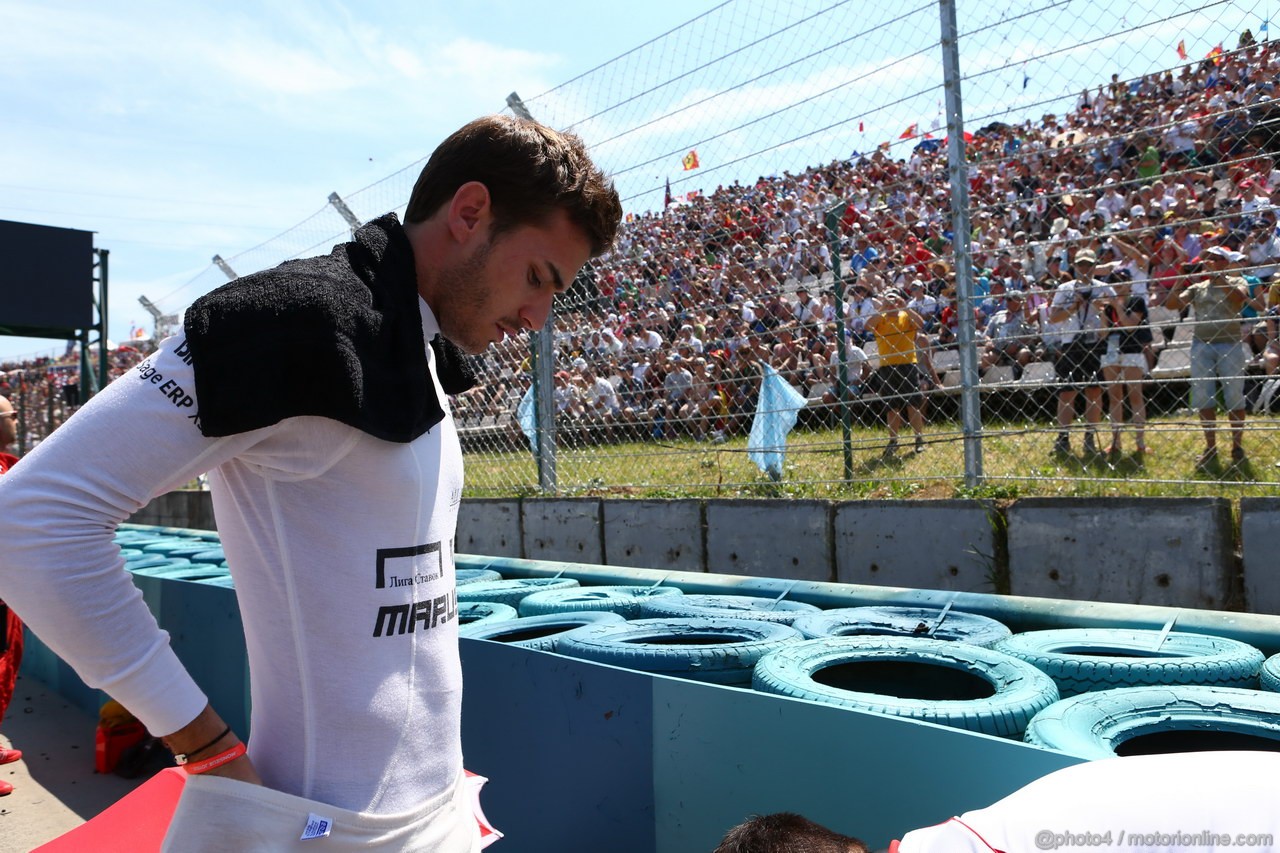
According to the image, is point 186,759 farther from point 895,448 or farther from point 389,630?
point 895,448

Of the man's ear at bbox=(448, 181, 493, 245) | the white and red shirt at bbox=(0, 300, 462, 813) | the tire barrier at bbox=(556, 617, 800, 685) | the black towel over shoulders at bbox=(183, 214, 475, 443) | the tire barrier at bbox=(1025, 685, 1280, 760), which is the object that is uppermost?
the man's ear at bbox=(448, 181, 493, 245)

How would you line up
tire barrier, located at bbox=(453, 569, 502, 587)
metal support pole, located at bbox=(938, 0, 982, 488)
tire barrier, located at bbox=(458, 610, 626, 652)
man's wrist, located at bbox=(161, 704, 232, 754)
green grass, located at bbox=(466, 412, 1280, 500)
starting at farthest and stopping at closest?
metal support pole, located at bbox=(938, 0, 982, 488) → green grass, located at bbox=(466, 412, 1280, 500) → tire barrier, located at bbox=(453, 569, 502, 587) → tire barrier, located at bbox=(458, 610, 626, 652) → man's wrist, located at bbox=(161, 704, 232, 754)

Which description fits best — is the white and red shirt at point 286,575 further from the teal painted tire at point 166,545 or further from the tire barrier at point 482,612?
the teal painted tire at point 166,545

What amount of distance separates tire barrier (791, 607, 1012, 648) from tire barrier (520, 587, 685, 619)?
0.67 meters

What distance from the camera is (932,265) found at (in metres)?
5.07

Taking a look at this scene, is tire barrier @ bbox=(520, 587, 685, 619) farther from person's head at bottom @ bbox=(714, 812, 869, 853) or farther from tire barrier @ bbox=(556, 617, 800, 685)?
person's head at bottom @ bbox=(714, 812, 869, 853)

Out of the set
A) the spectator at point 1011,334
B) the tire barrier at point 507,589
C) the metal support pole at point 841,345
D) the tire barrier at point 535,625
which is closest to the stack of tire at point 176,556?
the tire barrier at point 507,589

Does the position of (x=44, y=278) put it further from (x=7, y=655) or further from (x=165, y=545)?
(x=7, y=655)

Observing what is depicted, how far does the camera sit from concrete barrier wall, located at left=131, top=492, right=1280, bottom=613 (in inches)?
154

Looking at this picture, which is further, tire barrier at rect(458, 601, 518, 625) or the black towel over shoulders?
tire barrier at rect(458, 601, 518, 625)

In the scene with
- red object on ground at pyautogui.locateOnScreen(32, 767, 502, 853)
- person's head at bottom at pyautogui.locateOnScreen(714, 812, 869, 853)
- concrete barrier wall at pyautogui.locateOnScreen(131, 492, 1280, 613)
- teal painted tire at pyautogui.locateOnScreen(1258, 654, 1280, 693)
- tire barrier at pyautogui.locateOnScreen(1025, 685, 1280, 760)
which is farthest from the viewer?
concrete barrier wall at pyautogui.locateOnScreen(131, 492, 1280, 613)

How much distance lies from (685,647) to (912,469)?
2.96m

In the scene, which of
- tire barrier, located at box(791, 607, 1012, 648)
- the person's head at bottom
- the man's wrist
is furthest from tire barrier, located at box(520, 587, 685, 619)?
the man's wrist

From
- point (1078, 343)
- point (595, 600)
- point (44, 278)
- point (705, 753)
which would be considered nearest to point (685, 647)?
point (705, 753)
